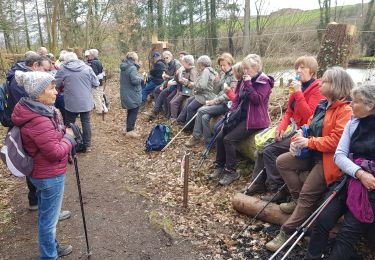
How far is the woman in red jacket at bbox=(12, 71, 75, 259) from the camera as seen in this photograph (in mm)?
3068

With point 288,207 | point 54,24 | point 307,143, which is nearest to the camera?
point 307,143

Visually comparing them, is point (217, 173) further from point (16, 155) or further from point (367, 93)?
point (16, 155)

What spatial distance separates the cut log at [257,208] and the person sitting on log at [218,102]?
2.26m

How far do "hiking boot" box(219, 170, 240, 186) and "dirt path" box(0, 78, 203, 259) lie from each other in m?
1.18

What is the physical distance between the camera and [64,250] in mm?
3885

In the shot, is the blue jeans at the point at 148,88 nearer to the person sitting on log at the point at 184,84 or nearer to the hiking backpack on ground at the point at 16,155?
the person sitting on log at the point at 184,84

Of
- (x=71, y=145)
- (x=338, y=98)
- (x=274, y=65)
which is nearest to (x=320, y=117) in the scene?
(x=338, y=98)

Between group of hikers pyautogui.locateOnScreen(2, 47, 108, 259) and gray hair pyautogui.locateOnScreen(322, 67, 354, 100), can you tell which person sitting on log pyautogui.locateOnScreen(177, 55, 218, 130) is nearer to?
gray hair pyautogui.locateOnScreen(322, 67, 354, 100)

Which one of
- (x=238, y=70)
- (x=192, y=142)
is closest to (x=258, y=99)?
(x=238, y=70)

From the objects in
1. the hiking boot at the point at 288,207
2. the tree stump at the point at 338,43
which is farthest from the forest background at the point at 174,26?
the hiking boot at the point at 288,207

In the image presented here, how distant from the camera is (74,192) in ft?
18.1

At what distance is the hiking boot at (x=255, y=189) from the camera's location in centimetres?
491

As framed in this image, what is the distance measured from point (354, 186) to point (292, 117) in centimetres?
169

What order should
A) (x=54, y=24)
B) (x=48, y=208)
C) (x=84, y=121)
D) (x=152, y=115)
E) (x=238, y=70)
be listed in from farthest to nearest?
(x=54, y=24)
(x=152, y=115)
(x=84, y=121)
(x=238, y=70)
(x=48, y=208)
